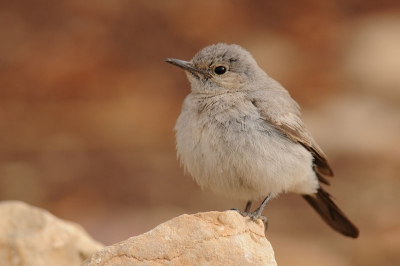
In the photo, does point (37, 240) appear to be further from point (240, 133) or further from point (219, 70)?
point (219, 70)

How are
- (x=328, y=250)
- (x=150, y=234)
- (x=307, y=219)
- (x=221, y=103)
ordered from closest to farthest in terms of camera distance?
(x=150, y=234) < (x=221, y=103) < (x=328, y=250) < (x=307, y=219)

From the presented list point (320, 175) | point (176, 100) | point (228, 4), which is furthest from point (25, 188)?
point (320, 175)

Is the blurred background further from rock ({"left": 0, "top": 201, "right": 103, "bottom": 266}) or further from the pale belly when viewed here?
the pale belly

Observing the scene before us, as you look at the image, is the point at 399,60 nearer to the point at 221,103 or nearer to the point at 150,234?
the point at 221,103

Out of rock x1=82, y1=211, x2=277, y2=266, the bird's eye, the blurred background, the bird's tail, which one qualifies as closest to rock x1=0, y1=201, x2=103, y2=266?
rock x1=82, y1=211, x2=277, y2=266

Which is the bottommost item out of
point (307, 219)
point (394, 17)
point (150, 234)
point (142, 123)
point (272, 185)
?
point (150, 234)

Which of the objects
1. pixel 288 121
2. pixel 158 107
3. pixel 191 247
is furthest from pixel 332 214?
pixel 158 107
